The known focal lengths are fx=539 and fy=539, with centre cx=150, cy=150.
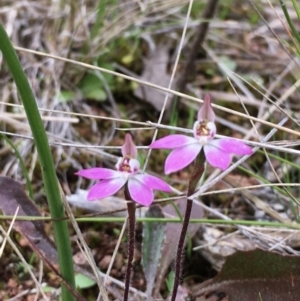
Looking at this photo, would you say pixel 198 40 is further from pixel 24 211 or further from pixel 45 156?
pixel 45 156

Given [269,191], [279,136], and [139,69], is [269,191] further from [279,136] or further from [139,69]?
[139,69]

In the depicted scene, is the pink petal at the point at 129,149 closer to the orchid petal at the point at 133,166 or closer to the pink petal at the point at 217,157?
the orchid petal at the point at 133,166

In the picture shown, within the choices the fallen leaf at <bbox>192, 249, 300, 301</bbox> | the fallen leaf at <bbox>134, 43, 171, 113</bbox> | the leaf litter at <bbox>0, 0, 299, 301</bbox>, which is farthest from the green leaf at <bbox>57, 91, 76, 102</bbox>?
the fallen leaf at <bbox>192, 249, 300, 301</bbox>

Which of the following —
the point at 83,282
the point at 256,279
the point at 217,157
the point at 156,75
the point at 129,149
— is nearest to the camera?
the point at 217,157

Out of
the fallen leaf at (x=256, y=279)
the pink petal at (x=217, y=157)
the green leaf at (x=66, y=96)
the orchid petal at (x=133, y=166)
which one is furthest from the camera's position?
the green leaf at (x=66, y=96)

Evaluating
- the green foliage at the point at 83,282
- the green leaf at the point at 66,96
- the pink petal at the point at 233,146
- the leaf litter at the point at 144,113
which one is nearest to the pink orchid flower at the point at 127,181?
the pink petal at the point at 233,146

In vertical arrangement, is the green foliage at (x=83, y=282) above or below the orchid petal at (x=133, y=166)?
below

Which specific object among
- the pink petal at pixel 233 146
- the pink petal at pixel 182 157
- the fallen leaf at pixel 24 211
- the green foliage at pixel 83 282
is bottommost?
the green foliage at pixel 83 282

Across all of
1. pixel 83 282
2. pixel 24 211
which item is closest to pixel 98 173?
pixel 24 211
